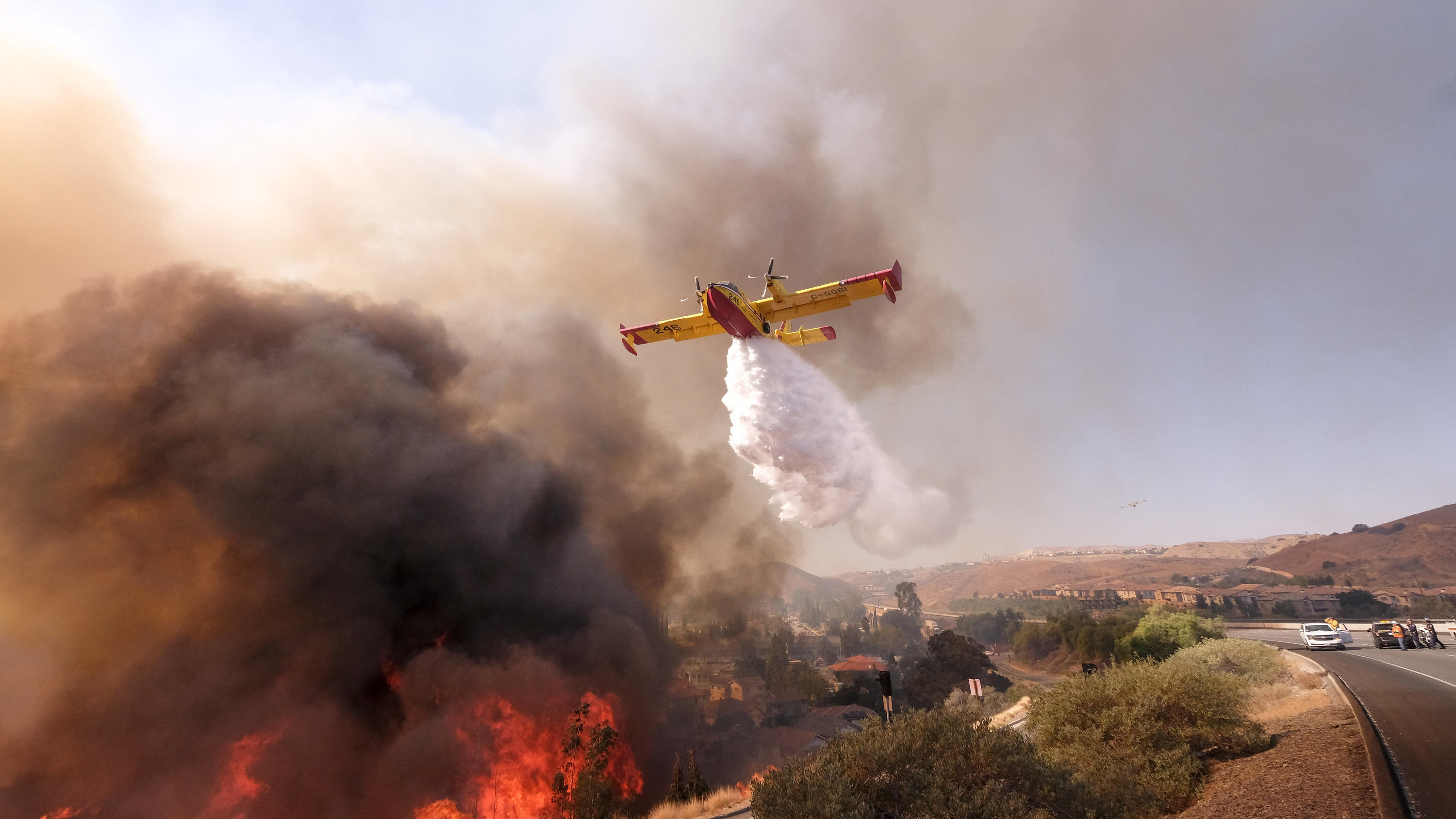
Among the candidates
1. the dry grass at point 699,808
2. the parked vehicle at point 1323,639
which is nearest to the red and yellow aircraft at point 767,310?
the dry grass at point 699,808

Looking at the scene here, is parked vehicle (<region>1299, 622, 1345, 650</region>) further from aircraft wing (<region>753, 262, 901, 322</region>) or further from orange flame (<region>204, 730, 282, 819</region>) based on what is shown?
orange flame (<region>204, 730, 282, 819</region>)

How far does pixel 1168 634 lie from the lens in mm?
37750

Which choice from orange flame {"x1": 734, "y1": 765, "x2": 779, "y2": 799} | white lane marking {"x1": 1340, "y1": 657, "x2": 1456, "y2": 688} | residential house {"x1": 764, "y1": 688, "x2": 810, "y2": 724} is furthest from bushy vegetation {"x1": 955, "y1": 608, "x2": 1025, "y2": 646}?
orange flame {"x1": 734, "y1": 765, "x2": 779, "y2": 799}

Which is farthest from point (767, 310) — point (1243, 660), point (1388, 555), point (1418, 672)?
point (1388, 555)

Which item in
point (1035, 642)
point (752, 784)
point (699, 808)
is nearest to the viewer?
point (752, 784)

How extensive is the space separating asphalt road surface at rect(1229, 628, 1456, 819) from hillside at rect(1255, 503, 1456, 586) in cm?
10370

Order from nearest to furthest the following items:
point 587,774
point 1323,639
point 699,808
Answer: point 699,808 < point 587,774 < point 1323,639

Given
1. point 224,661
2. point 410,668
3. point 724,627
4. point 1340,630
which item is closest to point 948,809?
point 410,668

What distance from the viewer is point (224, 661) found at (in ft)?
75.7

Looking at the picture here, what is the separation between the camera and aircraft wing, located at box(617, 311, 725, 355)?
24562 millimetres

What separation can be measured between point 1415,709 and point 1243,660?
6.58 metres

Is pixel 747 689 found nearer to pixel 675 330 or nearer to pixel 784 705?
pixel 784 705

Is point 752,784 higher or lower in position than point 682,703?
higher

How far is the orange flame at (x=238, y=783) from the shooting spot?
69.3 feet
